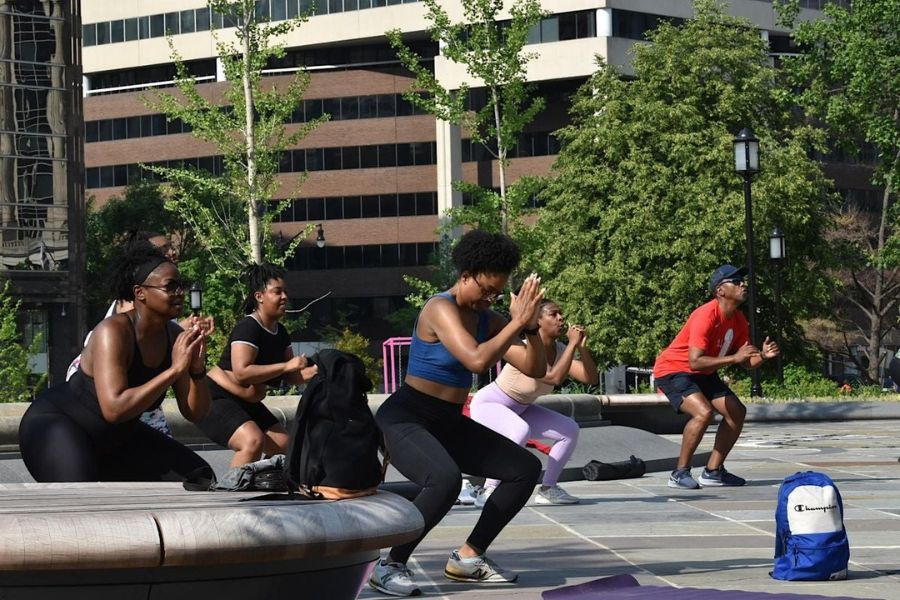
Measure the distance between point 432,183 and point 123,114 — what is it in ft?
60.2

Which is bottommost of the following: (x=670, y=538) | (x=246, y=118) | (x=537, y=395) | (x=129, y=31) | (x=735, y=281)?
(x=670, y=538)

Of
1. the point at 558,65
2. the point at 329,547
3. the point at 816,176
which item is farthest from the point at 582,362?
the point at 558,65

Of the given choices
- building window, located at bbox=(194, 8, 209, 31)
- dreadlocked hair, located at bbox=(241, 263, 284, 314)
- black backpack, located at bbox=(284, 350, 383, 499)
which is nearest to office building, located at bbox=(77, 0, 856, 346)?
building window, located at bbox=(194, 8, 209, 31)

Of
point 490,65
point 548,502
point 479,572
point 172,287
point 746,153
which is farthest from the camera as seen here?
point 490,65

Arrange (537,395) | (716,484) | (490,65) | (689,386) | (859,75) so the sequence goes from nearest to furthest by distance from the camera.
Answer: (537,395), (689,386), (716,484), (859,75), (490,65)

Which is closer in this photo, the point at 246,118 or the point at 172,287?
the point at 172,287

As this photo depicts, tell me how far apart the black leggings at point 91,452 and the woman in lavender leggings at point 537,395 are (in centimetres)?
445

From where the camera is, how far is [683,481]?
13219 mm

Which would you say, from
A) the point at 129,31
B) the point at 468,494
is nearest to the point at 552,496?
the point at 468,494

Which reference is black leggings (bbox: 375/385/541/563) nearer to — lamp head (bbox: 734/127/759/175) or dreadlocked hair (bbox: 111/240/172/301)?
dreadlocked hair (bbox: 111/240/172/301)

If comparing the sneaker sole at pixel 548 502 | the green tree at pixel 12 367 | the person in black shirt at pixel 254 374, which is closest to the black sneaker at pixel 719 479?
the sneaker sole at pixel 548 502

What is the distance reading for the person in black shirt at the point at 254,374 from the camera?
9.37m

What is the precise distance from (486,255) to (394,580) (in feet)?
5.17

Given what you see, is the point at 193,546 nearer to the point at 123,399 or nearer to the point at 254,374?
the point at 123,399
